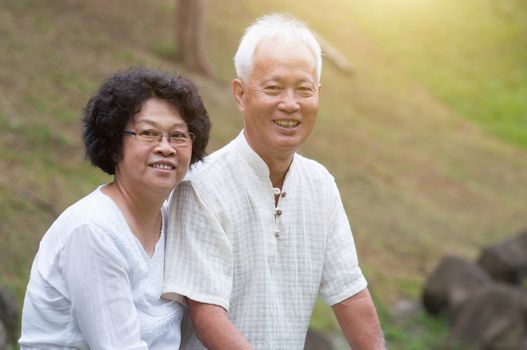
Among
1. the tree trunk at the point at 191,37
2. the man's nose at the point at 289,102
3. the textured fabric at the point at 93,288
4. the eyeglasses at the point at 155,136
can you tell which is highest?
the tree trunk at the point at 191,37

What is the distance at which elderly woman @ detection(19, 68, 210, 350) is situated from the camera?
8.54 ft

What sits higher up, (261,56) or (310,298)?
(261,56)

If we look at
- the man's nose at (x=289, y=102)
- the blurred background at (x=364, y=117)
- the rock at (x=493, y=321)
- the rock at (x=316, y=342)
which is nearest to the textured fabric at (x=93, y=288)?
the man's nose at (x=289, y=102)

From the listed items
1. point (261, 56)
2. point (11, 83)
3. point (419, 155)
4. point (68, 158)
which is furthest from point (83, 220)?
point (419, 155)

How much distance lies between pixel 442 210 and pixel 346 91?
3.85 metres

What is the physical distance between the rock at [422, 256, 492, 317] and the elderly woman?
741 centimetres

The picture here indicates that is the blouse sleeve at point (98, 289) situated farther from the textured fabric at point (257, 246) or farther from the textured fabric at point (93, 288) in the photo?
the textured fabric at point (257, 246)

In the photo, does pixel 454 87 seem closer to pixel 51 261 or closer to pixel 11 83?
pixel 11 83

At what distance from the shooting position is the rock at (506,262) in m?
10.7

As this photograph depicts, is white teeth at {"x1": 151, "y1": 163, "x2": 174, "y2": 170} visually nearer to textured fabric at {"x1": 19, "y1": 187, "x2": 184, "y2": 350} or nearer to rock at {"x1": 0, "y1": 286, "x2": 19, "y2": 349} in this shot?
textured fabric at {"x1": 19, "y1": 187, "x2": 184, "y2": 350}

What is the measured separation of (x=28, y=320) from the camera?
2732mm

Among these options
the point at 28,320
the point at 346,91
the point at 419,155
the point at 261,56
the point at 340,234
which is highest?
the point at 346,91

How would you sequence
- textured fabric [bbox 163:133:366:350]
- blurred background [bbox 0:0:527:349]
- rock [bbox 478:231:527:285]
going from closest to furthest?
textured fabric [bbox 163:133:366:350] → blurred background [bbox 0:0:527:349] → rock [bbox 478:231:527:285]

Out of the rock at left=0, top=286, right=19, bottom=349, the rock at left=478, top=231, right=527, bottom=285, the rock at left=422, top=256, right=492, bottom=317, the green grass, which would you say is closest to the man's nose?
the rock at left=0, top=286, right=19, bottom=349
